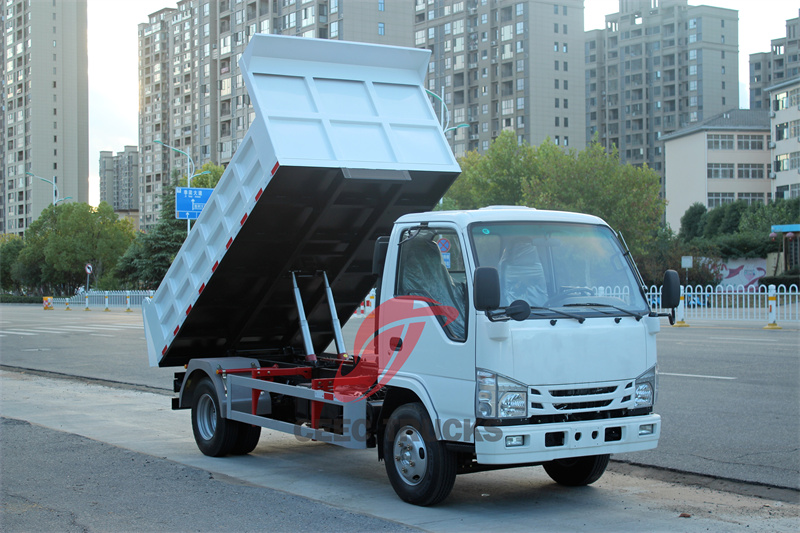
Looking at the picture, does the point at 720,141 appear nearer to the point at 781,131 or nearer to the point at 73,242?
the point at 781,131

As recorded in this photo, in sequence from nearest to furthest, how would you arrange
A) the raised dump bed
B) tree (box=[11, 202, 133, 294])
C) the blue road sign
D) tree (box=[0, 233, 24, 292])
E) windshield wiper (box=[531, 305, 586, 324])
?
windshield wiper (box=[531, 305, 586, 324]) → the raised dump bed → the blue road sign → tree (box=[11, 202, 133, 294]) → tree (box=[0, 233, 24, 292])

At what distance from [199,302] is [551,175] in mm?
44133

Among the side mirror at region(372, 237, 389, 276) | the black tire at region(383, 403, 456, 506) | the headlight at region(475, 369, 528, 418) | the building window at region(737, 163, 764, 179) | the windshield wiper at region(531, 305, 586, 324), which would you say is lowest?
the black tire at region(383, 403, 456, 506)

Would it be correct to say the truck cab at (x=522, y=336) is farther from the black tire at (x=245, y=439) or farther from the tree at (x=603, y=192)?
the tree at (x=603, y=192)

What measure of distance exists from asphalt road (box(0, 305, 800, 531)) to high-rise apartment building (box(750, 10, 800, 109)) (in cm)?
13664

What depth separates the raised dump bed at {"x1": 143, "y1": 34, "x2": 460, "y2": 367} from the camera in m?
7.40

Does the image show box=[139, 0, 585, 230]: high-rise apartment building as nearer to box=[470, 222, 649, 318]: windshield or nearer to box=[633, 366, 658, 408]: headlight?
box=[470, 222, 649, 318]: windshield

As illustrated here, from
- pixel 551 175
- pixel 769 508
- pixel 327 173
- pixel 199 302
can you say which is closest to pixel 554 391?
pixel 769 508

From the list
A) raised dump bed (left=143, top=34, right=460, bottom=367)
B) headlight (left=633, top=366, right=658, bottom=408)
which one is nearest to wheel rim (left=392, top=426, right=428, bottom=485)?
headlight (left=633, top=366, right=658, bottom=408)

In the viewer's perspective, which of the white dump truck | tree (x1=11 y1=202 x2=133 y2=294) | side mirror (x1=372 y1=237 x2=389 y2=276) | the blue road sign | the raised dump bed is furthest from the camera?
tree (x1=11 y1=202 x2=133 y2=294)

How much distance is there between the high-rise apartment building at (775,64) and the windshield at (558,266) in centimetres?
13908

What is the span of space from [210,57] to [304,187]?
329ft

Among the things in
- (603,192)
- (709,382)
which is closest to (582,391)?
(709,382)

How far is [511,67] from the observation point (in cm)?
10106
